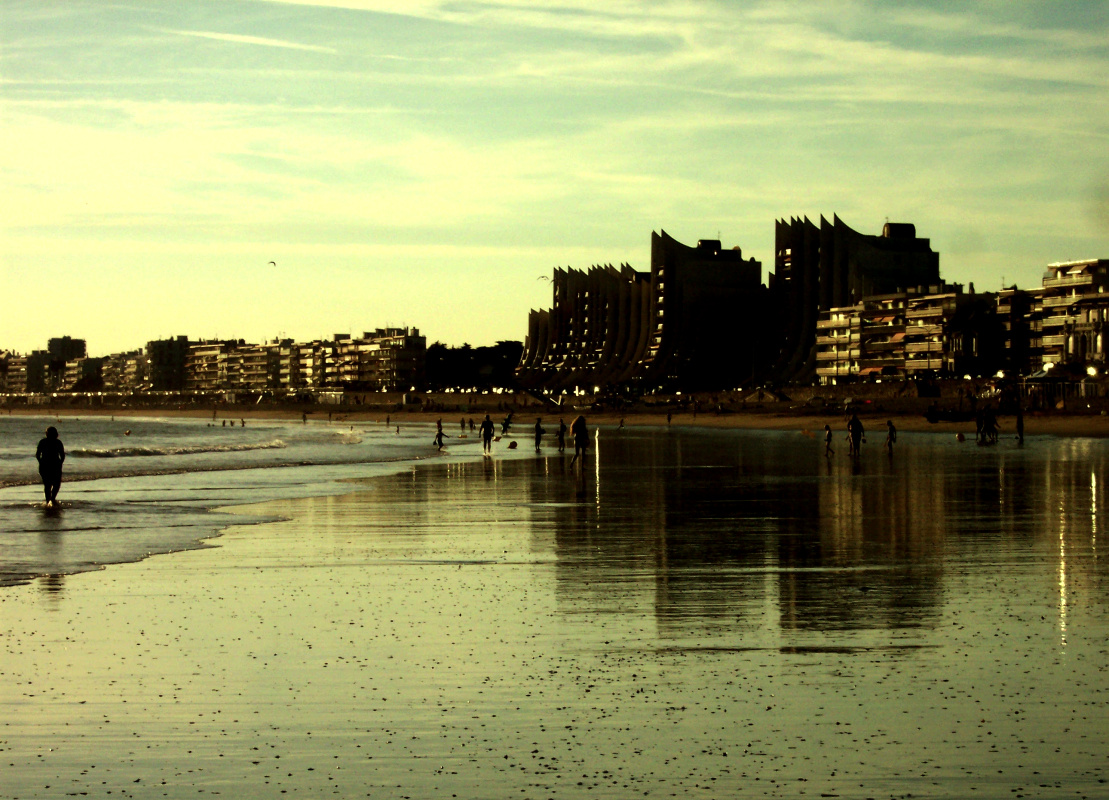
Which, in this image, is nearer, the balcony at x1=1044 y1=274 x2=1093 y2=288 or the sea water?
the sea water

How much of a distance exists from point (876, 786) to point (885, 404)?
121 m

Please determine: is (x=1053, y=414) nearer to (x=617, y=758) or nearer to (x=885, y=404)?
(x=885, y=404)

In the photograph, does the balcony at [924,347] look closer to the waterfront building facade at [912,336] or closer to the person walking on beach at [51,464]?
the waterfront building facade at [912,336]

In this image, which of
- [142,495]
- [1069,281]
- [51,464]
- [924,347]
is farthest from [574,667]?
[924,347]

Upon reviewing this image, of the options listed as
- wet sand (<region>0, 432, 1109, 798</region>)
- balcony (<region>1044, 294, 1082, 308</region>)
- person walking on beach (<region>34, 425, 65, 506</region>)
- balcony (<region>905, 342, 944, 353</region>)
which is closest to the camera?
wet sand (<region>0, 432, 1109, 798</region>)

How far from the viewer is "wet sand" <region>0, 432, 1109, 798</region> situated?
737cm

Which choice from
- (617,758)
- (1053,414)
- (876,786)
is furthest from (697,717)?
(1053,414)

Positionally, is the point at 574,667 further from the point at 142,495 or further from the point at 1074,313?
the point at 1074,313

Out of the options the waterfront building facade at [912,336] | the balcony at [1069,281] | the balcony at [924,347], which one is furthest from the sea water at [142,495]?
the balcony at [924,347]

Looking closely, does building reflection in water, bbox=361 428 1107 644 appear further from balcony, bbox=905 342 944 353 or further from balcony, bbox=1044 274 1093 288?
balcony, bbox=905 342 944 353

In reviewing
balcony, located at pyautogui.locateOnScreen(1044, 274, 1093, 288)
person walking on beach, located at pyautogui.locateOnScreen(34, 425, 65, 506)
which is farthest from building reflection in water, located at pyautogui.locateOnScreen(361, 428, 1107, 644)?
balcony, located at pyautogui.locateOnScreen(1044, 274, 1093, 288)

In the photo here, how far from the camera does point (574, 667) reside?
397 inches

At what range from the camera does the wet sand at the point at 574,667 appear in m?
7.37

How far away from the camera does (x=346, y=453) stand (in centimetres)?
6588
